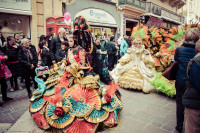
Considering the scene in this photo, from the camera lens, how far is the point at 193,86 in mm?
1750

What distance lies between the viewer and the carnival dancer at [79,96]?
2.73m

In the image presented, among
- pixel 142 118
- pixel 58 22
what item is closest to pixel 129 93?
pixel 142 118

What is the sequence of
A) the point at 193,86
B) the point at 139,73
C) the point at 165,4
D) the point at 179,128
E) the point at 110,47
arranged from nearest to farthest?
the point at 193,86 → the point at 179,128 → the point at 139,73 → the point at 110,47 → the point at 165,4

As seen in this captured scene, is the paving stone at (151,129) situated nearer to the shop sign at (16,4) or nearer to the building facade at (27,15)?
the building facade at (27,15)

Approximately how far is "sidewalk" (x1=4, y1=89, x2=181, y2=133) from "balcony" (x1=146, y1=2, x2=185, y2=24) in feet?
55.6

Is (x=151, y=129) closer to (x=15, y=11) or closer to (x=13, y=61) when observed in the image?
(x=13, y=61)

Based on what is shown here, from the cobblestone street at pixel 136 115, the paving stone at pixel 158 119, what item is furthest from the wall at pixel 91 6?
the paving stone at pixel 158 119

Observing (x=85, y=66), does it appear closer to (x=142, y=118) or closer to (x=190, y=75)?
(x=142, y=118)

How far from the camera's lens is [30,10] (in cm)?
856

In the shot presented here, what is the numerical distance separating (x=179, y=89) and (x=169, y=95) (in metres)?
1.89

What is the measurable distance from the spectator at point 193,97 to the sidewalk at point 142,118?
125 centimetres

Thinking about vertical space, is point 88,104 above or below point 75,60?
below

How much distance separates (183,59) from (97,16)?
1094 centimetres

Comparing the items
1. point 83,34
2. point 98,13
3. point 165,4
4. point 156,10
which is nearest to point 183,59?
point 83,34
